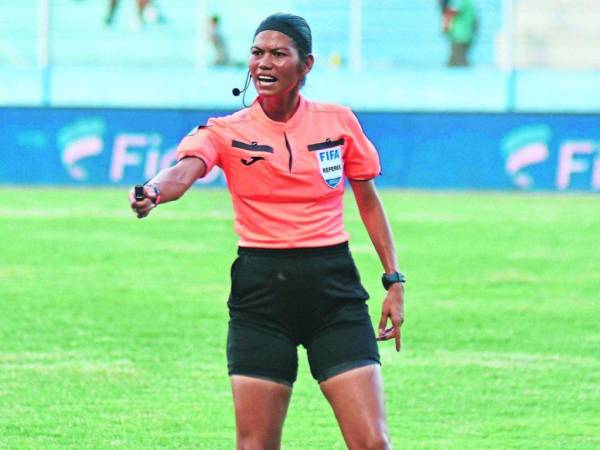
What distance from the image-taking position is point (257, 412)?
5531 millimetres

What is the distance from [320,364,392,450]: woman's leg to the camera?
17.9 ft

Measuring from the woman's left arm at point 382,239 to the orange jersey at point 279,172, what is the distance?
205 millimetres

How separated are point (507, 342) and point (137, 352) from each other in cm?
272

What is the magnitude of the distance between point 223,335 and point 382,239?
5.88 metres

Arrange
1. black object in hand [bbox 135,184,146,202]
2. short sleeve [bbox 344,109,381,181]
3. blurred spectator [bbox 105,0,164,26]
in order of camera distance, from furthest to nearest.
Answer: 1. blurred spectator [bbox 105,0,164,26]
2. short sleeve [bbox 344,109,381,181]
3. black object in hand [bbox 135,184,146,202]

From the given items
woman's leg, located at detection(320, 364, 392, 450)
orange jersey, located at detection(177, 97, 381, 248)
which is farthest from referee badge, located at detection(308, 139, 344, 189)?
woman's leg, located at detection(320, 364, 392, 450)

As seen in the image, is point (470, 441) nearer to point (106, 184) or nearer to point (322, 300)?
point (322, 300)

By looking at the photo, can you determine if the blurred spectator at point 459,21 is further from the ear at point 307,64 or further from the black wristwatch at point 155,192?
the black wristwatch at point 155,192

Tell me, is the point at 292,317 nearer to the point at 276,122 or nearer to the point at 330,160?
the point at 330,160

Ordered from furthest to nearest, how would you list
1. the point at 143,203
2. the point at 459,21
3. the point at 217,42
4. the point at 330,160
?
the point at 217,42 → the point at 459,21 → the point at 330,160 → the point at 143,203

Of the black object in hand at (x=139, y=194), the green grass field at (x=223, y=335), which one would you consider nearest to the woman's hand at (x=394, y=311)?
the black object in hand at (x=139, y=194)

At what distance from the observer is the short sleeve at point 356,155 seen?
580 centimetres

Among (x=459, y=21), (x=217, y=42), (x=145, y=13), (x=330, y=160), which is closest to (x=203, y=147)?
(x=330, y=160)

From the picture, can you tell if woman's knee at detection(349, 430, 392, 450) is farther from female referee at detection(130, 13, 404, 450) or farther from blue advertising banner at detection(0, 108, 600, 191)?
blue advertising banner at detection(0, 108, 600, 191)
